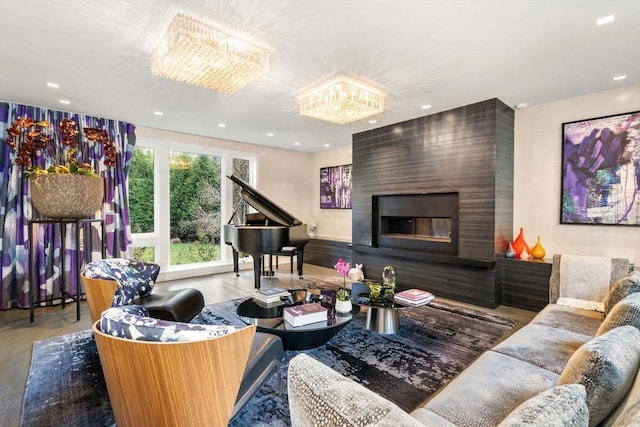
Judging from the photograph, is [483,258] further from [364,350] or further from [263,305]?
[263,305]

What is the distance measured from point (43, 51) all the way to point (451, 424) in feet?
13.3

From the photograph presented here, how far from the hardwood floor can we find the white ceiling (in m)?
2.69

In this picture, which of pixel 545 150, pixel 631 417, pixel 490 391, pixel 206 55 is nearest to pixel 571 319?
pixel 490 391

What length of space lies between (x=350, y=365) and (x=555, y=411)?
1876mm

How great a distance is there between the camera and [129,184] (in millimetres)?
5109

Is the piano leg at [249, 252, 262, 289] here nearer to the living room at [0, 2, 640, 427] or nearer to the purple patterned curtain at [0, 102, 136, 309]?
the living room at [0, 2, 640, 427]

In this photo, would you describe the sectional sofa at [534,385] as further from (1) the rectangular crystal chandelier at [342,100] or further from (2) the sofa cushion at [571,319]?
(1) the rectangular crystal chandelier at [342,100]

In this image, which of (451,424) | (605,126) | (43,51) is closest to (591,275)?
(605,126)

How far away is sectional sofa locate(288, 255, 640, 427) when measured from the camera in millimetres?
754

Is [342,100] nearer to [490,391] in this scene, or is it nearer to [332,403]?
[490,391]

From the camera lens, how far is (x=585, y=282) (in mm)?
2760

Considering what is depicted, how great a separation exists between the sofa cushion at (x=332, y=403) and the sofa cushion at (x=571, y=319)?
2258 millimetres

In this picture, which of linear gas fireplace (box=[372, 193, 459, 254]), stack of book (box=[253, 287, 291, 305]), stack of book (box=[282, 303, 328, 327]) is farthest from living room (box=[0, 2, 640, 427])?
stack of book (box=[282, 303, 328, 327])

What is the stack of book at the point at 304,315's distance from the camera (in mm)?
2424
